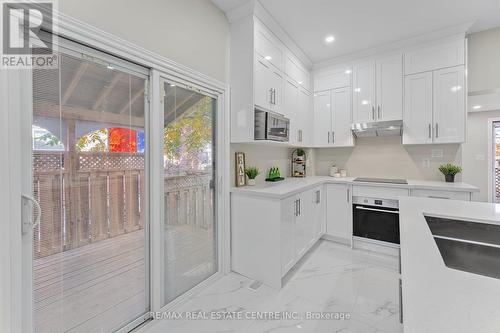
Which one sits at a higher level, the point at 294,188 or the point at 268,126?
the point at 268,126

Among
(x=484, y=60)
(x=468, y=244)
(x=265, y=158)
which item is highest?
(x=484, y=60)

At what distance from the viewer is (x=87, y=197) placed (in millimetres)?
1400

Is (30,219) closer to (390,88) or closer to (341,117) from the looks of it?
(341,117)

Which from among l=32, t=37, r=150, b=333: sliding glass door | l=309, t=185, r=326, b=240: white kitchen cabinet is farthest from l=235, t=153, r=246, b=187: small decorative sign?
l=32, t=37, r=150, b=333: sliding glass door

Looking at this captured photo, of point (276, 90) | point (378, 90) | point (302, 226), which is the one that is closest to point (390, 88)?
point (378, 90)

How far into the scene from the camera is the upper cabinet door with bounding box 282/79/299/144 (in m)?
2.91

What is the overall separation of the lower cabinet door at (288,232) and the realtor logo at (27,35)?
195 cm

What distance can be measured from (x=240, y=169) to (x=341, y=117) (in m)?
1.97

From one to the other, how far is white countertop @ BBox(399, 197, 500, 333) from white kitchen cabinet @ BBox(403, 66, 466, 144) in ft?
8.12

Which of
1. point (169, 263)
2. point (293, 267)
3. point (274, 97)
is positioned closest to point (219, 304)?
point (169, 263)

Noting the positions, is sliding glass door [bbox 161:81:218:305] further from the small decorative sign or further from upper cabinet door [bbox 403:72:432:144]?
upper cabinet door [bbox 403:72:432:144]

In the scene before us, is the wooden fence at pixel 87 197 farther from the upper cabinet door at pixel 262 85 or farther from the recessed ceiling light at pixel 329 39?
the recessed ceiling light at pixel 329 39

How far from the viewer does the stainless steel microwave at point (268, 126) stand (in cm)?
233

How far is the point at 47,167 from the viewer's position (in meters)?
1.23
